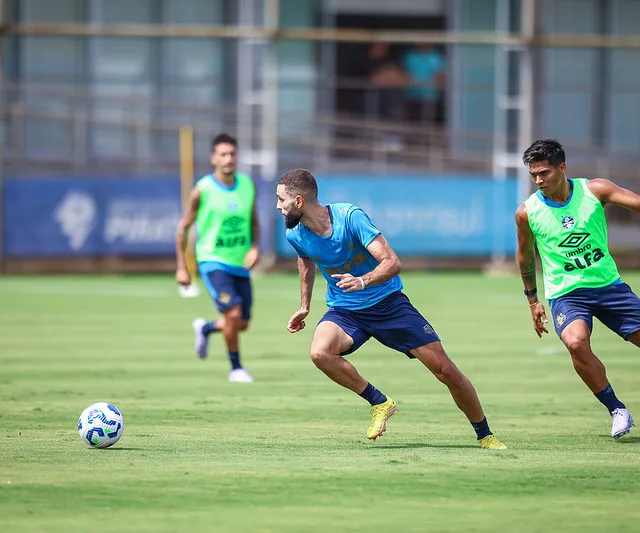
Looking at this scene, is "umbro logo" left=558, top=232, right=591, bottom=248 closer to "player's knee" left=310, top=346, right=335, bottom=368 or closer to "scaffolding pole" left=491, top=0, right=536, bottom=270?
"player's knee" left=310, top=346, right=335, bottom=368

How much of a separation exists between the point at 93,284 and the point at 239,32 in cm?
617

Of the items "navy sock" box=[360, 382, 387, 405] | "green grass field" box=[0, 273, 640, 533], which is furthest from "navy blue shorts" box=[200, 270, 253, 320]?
"navy sock" box=[360, 382, 387, 405]

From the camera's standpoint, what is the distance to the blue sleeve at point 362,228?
9266 mm

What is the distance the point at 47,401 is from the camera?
11977 mm

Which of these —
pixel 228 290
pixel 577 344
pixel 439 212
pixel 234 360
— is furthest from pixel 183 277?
pixel 439 212

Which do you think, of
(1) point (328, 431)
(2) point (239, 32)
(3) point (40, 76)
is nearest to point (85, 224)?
(2) point (239, 32)

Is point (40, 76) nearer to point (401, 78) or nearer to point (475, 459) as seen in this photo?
Answer: point (401, 78)

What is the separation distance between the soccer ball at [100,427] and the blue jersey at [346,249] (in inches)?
66.0

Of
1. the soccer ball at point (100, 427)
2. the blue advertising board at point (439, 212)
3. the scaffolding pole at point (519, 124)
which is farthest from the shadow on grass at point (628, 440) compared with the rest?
the scaffolding pole at point (519, 124)

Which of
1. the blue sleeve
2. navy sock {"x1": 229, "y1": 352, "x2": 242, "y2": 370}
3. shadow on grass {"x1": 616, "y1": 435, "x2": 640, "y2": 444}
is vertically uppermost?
the blue sleeve

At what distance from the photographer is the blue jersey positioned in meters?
9.37

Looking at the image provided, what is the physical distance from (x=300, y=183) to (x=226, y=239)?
539 cm

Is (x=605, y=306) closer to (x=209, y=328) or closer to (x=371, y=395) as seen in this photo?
(x=371, y=395)

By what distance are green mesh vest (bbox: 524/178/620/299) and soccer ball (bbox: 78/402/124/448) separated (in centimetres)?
322
